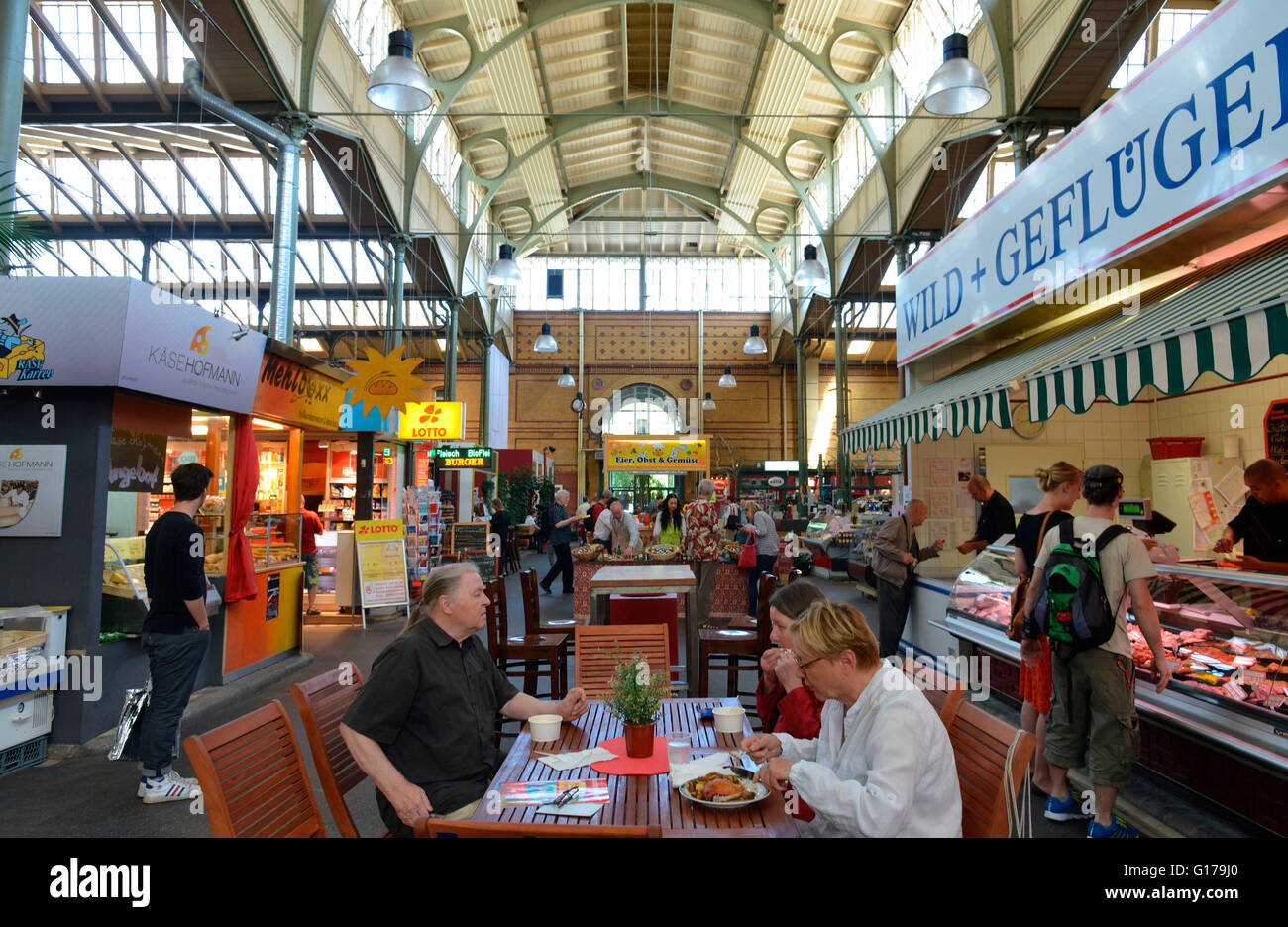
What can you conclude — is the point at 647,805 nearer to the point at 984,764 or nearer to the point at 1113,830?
the point at 984,764

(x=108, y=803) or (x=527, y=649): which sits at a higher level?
(x=527, y=649)

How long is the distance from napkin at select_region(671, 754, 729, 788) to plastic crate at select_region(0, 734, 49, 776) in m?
4.17

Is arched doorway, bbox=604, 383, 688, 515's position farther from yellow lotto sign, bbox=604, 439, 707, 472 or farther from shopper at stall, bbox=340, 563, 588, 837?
shopper at stall, bbox=340, 563, 588, 837

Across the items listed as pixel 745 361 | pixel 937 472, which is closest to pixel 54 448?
pixel 937 472

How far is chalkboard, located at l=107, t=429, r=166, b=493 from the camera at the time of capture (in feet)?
17.8

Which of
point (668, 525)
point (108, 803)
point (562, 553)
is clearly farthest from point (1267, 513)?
point (668, 525)

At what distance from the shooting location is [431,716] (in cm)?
236

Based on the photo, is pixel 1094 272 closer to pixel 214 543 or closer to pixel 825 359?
pixel 214 543

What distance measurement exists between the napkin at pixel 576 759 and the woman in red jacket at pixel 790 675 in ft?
2.21

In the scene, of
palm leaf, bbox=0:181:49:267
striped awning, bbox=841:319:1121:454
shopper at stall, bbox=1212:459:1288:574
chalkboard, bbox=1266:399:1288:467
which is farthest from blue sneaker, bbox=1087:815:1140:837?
chalkboard, bbox=1266:399:1288:467

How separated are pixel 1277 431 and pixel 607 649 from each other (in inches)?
267

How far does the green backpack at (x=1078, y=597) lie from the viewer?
128 inches

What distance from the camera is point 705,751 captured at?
8.18 feet

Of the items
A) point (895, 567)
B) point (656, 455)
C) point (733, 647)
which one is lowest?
point (733, 647)
